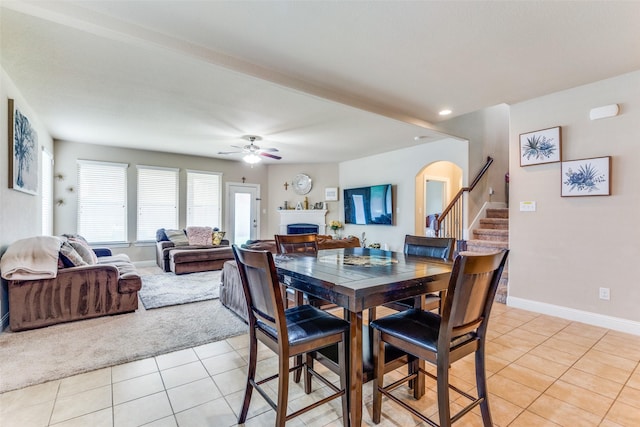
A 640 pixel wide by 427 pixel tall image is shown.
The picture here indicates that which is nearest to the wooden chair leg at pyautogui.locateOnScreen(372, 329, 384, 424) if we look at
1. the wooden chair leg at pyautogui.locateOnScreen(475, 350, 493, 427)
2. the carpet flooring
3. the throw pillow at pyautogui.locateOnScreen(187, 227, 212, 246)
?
the wooden chair leg at pyautogui.locateOnScreen(475, 350, 493, 427)

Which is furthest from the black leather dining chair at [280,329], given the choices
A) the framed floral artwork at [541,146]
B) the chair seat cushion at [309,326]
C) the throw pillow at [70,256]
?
the framed floral artwork at [541,146]

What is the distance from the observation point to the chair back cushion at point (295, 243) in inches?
114

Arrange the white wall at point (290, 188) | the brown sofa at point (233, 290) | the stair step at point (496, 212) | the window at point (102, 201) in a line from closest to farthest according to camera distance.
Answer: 1. the brown sofa at point (233, 290)
2. the stair step at point (496, 212)
3. the window at point (102, 201)
4. the white wall at point (290, 188)

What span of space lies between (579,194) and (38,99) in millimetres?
6583

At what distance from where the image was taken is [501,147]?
19.6 ft

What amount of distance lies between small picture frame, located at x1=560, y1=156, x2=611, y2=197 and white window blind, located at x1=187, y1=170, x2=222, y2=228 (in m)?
6.97

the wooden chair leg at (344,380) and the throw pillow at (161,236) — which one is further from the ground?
the throw pillow at (161,236)

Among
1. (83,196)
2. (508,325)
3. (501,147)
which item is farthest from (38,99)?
(501,147)

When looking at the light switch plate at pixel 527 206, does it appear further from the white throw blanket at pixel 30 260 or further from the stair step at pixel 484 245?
the white throw blanket at pixel 30 260

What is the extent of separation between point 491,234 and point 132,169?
7339 mm

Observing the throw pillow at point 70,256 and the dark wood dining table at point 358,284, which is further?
the throw pillow at point 70,256

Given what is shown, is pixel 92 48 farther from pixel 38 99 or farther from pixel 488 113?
pixel 488 113

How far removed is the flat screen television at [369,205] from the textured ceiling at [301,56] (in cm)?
253

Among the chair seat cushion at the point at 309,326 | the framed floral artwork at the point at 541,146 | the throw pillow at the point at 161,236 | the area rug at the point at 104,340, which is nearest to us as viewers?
the chair seat cushion at the point at 309,326
